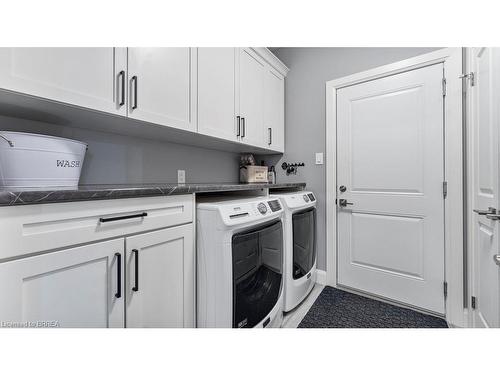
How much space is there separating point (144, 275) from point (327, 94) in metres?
2.11

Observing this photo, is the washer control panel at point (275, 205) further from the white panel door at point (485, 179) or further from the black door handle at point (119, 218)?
the white panel door at point (485, 179)

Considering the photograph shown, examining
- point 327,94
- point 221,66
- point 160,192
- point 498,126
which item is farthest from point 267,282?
point 327,94

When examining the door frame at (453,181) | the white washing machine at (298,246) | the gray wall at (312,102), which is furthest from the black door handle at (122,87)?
the door frame at (453,181)

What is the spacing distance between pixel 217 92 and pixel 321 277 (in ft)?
6.36

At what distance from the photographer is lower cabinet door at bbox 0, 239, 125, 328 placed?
66 centimetres

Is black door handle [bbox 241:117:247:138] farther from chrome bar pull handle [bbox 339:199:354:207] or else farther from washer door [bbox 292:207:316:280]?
chrome bar pull handle [bbox 339:199:354:207]

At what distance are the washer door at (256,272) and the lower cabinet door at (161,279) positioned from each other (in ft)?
0.82

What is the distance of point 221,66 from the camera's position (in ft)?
5.40

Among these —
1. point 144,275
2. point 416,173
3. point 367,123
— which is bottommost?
point 144,275

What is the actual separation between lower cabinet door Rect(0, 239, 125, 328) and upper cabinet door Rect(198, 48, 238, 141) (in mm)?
989

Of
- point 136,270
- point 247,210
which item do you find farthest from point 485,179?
point 136,270

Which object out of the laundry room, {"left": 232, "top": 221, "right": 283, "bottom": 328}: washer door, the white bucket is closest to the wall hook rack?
the laundry room

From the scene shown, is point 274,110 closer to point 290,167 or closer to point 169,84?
point 290,167

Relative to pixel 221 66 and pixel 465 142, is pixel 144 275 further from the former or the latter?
pixel 465 142
